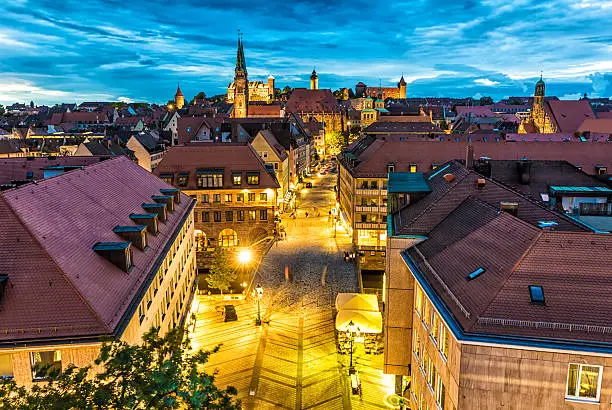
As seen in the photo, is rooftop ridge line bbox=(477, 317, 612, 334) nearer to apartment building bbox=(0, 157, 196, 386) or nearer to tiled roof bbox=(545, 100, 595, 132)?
apartment building bbox=(0, 157, 196, 386)

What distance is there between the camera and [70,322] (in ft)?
63.3

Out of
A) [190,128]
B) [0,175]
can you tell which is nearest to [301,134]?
[190,128]

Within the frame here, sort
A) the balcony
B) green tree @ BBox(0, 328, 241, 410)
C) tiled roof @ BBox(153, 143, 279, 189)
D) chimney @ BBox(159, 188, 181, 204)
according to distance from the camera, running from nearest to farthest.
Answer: green tree @ BBox(0, 328, 241, 410), chimney @ BBox(159, 188, 181, 204), tiled roof @ BBox(153, 143, 279, 189), the balcony

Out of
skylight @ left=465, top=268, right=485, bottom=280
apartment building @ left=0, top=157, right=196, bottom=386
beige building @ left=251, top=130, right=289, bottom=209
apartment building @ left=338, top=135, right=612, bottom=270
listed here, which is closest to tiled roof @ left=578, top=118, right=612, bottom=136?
apartment building @ left=338, top=135, right=612, bottom=270

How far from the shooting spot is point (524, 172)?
134ft

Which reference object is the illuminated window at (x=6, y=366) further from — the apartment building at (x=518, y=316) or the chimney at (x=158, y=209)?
the chimney at (x=158, y=209)

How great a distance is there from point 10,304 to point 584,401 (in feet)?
68.7

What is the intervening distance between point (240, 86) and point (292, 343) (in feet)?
452

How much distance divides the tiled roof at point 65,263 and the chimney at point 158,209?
4978 millimetres

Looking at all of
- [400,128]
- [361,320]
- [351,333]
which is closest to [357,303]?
[361,320]

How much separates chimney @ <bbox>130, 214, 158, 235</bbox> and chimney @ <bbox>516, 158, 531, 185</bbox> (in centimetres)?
2804

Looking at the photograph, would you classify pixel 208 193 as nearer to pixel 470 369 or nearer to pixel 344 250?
pixel 344 250

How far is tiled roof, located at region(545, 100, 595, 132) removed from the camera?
129250mm

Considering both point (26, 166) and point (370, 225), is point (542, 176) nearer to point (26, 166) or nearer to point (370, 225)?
point (370, 225)
